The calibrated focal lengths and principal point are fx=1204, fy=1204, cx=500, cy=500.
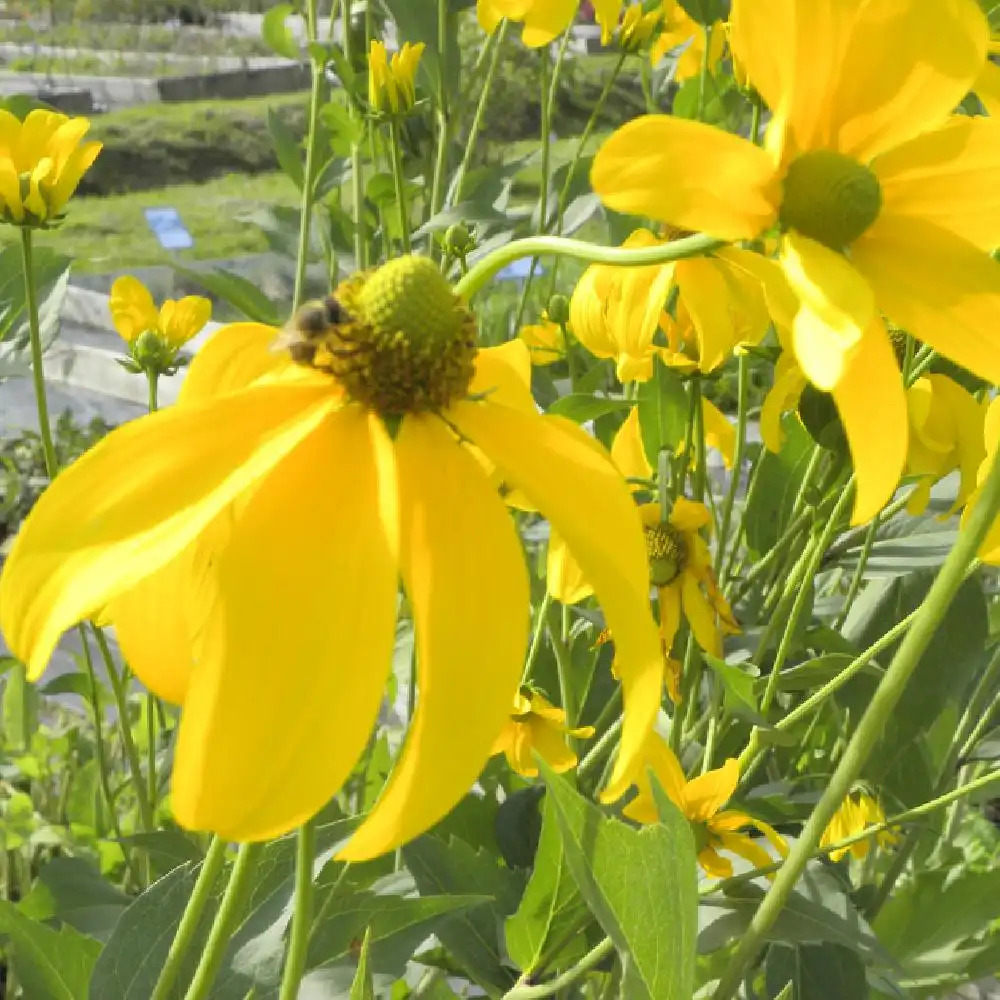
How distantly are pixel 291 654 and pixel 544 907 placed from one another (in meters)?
0.21

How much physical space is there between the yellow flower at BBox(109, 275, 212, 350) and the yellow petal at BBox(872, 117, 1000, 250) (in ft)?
1.52

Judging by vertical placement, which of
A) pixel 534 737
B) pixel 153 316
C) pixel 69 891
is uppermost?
pixel 153 316

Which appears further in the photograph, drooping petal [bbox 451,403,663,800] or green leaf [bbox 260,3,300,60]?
green leaf [bbox 260,3,300,60]

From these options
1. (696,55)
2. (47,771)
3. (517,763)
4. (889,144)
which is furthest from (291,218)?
(889,144)

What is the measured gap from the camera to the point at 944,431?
1.46 ft

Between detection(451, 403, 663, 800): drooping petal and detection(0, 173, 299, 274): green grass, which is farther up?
detection(451, 403, 663, 800): drooping petal

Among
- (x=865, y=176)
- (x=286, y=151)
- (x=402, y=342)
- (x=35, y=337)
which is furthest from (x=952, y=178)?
(x=286, y=151)

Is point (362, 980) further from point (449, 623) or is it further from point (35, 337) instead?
point (35, 337)

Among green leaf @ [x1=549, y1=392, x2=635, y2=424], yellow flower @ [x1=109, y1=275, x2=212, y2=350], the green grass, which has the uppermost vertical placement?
green leaf @ [x1=549, y1=392, x2=635, y2=424]

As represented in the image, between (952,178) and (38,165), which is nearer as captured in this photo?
(952,178)

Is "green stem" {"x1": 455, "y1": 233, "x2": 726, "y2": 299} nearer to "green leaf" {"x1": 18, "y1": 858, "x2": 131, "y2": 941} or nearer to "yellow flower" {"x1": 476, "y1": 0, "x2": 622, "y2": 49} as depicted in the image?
"yellow flower" {"x1": 476, "y1": 0, "x2": 622, "y2": 49}

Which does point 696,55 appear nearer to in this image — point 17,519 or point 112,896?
point 112,896

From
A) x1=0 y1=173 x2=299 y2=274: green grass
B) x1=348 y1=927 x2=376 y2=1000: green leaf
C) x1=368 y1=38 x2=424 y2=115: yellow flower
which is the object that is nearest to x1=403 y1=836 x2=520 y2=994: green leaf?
x1=348 y1=927 x2=376 y2=1000: green leaf

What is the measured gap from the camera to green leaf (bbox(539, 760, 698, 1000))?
0.74 feet
